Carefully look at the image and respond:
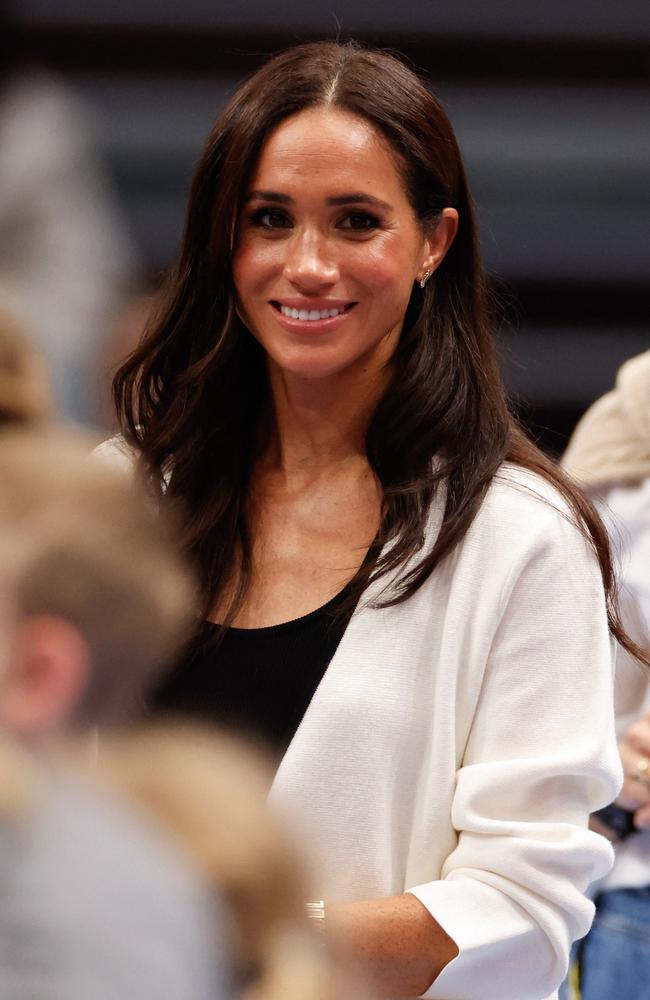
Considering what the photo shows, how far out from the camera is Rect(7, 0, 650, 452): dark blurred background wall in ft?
9.66

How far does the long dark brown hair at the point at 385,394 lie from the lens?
142 centimetres

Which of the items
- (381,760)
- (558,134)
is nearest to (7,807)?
(381,760)

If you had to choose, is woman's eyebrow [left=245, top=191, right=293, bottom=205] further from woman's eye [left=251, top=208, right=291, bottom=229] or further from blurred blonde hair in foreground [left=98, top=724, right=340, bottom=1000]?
blurred blonde hair in foreground [left=98, top=724, right=340, bottom=1000]

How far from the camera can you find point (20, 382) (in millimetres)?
554

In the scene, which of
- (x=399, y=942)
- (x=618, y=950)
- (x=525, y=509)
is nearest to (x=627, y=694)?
(x=618, y=950)

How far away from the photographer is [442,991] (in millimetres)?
1294

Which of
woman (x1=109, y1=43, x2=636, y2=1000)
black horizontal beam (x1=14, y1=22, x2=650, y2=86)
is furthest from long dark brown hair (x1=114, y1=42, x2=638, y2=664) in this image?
black horizontal beam (x1=14, y1=22, x2=650, y2=86)

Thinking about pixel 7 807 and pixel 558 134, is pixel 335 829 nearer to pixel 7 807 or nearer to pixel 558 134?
pixel 7 807

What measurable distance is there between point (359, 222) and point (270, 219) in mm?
82

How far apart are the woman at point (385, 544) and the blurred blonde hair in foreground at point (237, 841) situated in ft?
2.59

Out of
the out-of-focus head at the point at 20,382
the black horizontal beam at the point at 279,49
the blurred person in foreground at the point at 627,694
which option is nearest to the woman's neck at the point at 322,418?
the blurred person in foreground at the point at 627,694

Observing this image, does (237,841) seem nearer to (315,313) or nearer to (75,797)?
(75,797)

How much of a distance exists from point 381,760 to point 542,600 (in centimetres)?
19

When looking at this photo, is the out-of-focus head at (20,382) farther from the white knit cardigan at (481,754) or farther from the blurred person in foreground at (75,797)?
the white knit cardigan at (481,754)
